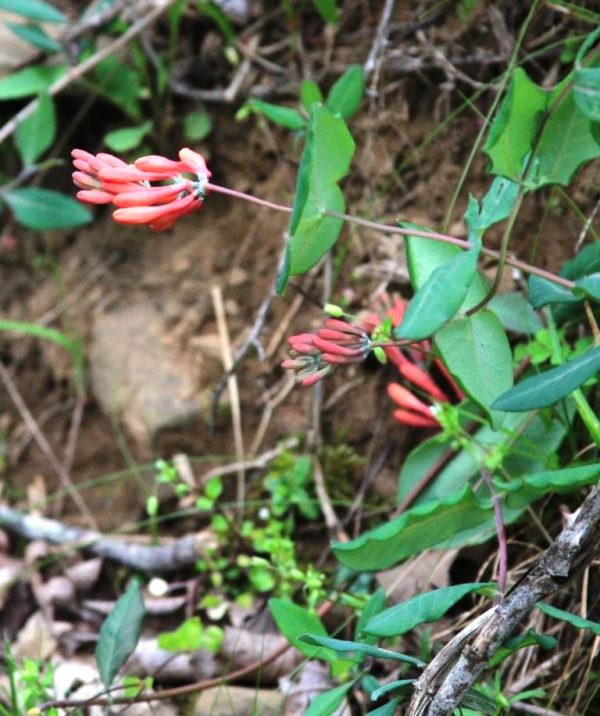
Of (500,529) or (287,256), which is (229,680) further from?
(287,256)

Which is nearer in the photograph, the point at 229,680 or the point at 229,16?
the point at 229,680

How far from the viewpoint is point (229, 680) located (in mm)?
1773

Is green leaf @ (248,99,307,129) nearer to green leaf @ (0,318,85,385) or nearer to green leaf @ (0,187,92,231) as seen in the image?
green leaf @ (0,187,92,231)

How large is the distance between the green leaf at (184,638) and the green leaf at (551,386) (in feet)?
3.40

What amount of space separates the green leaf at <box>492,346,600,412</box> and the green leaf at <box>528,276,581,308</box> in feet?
0.51

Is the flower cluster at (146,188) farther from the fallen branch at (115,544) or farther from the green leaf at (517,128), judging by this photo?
the fallen branch at (115,544)

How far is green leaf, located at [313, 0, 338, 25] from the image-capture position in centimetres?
222

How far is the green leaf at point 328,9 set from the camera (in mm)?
2223

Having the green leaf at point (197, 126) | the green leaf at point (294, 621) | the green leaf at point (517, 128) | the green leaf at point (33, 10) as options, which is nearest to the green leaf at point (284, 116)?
the green leaf at point (197, 126)

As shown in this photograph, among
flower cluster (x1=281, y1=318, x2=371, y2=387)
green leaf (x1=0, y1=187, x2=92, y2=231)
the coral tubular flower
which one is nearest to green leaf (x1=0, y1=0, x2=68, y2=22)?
green leaf (x1=0, y1=187, x2=92, y2=231)

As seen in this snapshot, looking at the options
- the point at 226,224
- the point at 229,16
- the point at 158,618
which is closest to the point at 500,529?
the point at 158,618

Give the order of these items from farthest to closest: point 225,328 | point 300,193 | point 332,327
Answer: point 225,328, point 332,327, point 300,193

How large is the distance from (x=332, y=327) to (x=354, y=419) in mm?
888

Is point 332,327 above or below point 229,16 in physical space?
below
